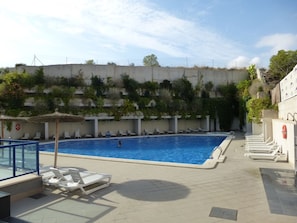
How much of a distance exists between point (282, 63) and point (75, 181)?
21.9m

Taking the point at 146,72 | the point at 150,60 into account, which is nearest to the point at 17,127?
the point at 146,72

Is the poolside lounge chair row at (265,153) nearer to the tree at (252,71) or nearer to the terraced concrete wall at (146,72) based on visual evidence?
the tree at (252,71)

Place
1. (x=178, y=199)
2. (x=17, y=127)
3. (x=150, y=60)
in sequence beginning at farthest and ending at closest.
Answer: (x=150, y=60)
(x=17, y=127)
(x=178, y=199)

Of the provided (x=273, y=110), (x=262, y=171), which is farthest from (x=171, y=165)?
(x=273, y=110)

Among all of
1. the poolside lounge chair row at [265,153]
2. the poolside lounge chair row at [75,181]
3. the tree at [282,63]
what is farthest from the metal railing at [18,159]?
the tree at [282,63]

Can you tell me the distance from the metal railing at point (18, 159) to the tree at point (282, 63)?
71.9ft

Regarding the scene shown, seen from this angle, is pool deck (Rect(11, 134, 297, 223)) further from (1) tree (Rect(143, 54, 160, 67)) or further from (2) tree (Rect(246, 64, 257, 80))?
(1) tree (Rect(143, 54, 160, 67))

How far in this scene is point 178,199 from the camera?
221 inches

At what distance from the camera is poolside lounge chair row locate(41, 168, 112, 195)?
6055 millimetres

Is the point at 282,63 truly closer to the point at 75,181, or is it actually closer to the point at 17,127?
the point at 75,181

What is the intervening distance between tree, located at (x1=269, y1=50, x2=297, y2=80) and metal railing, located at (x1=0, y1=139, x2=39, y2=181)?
2190 centimetres

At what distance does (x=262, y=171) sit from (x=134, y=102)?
17.4 m

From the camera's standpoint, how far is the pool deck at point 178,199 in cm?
468

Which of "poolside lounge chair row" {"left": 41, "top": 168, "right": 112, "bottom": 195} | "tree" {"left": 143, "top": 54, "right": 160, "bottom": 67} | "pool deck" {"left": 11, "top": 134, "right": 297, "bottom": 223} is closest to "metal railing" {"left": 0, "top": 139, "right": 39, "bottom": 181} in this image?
"poolside lounge chair row" {"left": 41, "top": 168, "right": 112, "bottom": 195}
